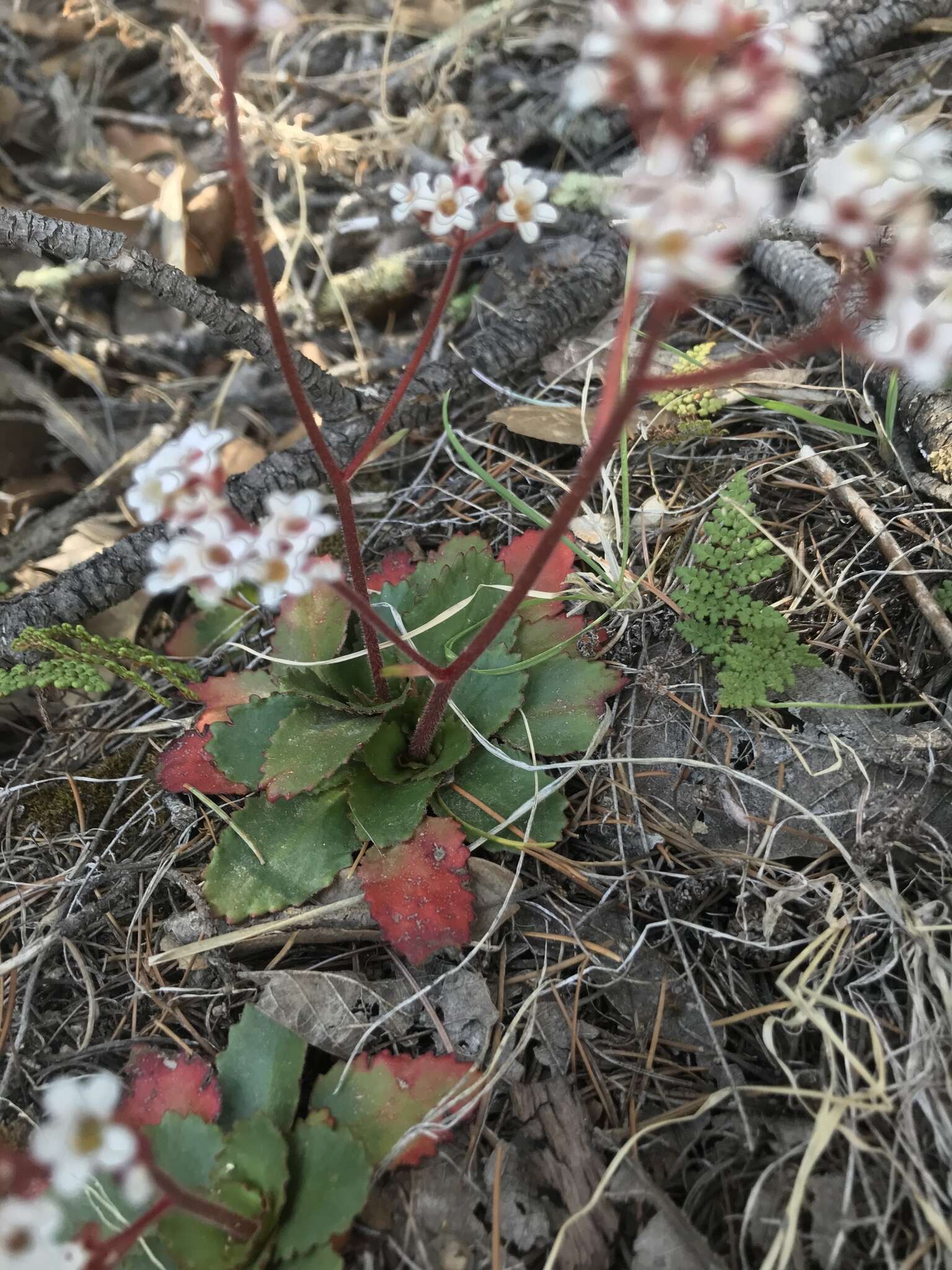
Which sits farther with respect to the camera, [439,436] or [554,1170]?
[439,436]

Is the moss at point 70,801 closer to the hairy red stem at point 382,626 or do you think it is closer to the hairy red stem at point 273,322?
the hairy red stem at point 273,322

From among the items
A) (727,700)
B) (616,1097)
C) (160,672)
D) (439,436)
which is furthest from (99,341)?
(616,1097)

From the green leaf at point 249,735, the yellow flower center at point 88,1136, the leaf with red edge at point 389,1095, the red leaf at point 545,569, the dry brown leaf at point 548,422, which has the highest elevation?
the dry brown leaf at point 548,422

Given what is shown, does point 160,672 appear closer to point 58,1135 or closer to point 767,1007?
point 58,1135

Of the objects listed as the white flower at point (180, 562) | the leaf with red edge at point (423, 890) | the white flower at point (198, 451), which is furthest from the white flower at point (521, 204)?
the leaf with red edge at point (423, 890)

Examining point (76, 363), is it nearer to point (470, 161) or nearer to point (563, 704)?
point (470, 161)

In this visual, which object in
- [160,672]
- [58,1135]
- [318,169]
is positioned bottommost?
[160,672]

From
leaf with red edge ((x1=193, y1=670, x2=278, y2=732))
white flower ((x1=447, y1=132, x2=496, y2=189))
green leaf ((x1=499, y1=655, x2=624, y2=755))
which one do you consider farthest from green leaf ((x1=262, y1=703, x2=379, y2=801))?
white flower ((x1=447, y1=132, x2=496, y2=189))
